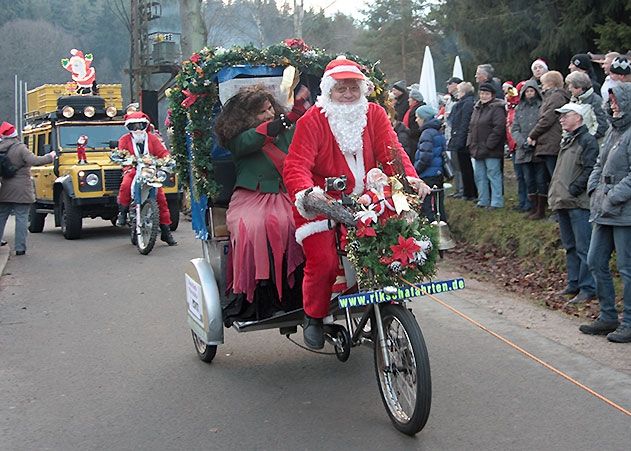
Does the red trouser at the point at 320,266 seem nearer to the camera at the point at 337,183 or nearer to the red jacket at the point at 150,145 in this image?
the camera at the point at 337,183

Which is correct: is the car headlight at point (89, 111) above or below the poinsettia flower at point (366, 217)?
above

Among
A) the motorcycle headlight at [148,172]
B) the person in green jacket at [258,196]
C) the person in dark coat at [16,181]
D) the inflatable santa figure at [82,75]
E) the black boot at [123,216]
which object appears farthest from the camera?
the inflatable santa figure at [82,75]

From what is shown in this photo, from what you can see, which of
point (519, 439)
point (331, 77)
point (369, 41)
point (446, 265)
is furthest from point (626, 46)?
point (369, 41)

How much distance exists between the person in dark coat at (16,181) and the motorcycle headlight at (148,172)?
169cm

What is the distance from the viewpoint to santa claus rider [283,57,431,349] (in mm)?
5891

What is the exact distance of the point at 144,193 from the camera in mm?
14156

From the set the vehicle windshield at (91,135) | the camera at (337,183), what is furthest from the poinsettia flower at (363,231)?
the vehicle windshield at (91,135)

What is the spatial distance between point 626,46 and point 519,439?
10664 millimetres

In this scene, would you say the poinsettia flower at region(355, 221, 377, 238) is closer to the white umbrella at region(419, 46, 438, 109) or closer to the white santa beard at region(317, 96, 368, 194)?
the white santa beard at region(317, 96, 368, 194)

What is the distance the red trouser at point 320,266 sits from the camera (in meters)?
5.87

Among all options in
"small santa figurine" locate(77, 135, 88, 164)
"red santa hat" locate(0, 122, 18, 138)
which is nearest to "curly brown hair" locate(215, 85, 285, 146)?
"red santa hat" locate(0, 122, 18, 138)

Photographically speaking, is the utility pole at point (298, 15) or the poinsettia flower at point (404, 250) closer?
the poinsettia flower at point (404, 250)

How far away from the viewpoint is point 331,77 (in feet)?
19.9

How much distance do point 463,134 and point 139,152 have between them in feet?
17.5
